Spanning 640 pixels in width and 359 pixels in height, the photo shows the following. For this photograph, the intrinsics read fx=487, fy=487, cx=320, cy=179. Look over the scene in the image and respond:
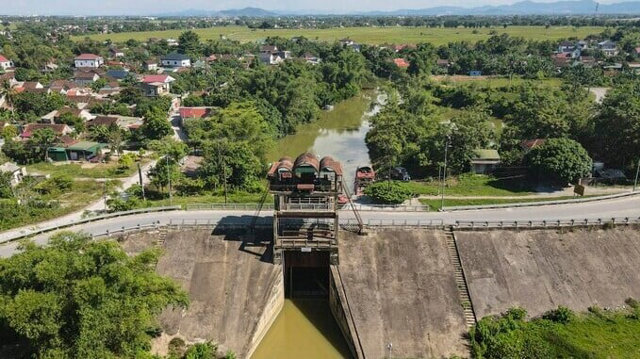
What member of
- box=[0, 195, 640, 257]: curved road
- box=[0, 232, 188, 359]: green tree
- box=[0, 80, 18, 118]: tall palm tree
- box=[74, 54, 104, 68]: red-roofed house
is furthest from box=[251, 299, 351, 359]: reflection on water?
box=[74, 54, 104, 68]: red-roofed house

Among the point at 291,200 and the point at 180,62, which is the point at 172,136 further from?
the point at 180,62

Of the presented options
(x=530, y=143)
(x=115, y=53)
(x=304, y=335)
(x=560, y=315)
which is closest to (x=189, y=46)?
(x=115, y=53)

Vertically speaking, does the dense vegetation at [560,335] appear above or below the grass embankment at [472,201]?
below

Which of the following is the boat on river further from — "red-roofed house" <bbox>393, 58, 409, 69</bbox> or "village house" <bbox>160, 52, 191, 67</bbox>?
"village house" <bbox>160, 52, 191, 67</bbox>

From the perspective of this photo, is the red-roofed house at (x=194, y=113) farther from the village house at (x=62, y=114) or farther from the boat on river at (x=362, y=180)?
the boat on river at (x=362, y=180)

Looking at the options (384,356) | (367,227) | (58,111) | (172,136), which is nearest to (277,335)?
(384,356)

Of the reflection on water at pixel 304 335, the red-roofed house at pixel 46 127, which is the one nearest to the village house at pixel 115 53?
the red-roofed house at pixel 46 127
